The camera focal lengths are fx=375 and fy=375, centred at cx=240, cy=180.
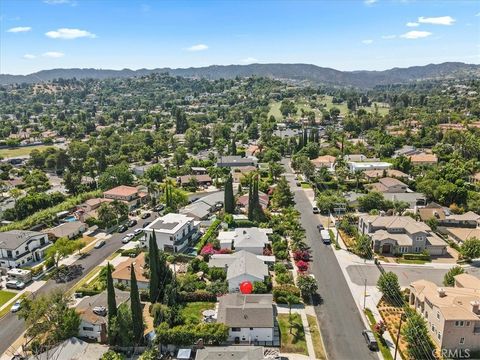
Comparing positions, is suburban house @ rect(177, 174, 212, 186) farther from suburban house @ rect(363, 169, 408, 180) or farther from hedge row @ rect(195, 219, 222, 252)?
suburban house @ rect(363, 169, 408, 180)

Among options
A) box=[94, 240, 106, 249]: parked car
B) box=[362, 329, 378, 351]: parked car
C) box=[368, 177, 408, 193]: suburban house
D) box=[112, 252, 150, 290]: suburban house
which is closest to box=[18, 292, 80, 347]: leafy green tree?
box=[112, 252, 150, 290]: suburban house

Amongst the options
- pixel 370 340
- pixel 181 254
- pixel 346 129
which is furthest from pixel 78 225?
pixel 346 129

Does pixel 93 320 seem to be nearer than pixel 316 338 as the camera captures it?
No

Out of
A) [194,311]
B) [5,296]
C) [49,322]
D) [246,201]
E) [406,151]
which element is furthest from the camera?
[406,151]

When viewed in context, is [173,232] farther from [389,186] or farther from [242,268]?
[389,186]

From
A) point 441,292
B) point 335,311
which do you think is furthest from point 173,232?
point 441,292

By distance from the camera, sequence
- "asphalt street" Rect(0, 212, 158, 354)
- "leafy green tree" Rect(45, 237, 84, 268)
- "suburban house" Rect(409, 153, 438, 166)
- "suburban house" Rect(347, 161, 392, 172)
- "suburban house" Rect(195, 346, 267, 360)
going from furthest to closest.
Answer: "suburban house" Rect(409, 153, 438, 166) → "suburban house" Rect(347, 161, 392, 172) → "leafy green tree" Rect(45, 237, 84, 268) → "asphalt street" Rect(0, 212, 158, 354) → "suburban house" Rect(195, 346, 267, 360)

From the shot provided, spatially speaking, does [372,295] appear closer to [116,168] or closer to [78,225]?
[78,225]
